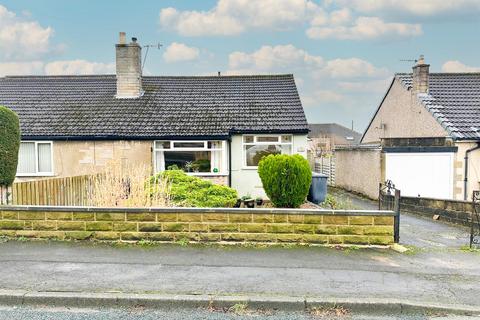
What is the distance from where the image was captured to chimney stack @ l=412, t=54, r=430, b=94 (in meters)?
17.5

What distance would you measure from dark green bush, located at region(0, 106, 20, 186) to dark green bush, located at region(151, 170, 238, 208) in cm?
298

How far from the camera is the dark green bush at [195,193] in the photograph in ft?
29.5

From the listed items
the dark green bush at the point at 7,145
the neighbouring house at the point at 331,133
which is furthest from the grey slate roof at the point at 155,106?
the neighbouring house at the point at 331,133

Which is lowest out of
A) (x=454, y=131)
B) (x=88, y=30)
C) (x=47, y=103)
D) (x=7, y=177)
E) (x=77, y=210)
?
(x=77, y=210)

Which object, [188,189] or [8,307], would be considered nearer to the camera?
[8,307]

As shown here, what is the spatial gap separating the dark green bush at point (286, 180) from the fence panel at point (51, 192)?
458 cm

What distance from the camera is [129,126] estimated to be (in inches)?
577

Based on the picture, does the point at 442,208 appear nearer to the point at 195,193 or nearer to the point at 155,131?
the point at 195,193

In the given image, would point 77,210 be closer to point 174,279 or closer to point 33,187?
point 33,187

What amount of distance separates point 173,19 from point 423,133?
11.5 metres

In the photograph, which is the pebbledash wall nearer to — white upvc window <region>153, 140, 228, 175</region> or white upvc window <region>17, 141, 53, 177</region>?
white upvc window <region>153, 140, 228, 175</region>

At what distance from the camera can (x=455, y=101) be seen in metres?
17.3

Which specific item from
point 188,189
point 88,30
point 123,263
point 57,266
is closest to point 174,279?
point 123,263

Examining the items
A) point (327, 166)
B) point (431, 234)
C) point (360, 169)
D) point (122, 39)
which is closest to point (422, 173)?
point (360, 169)
